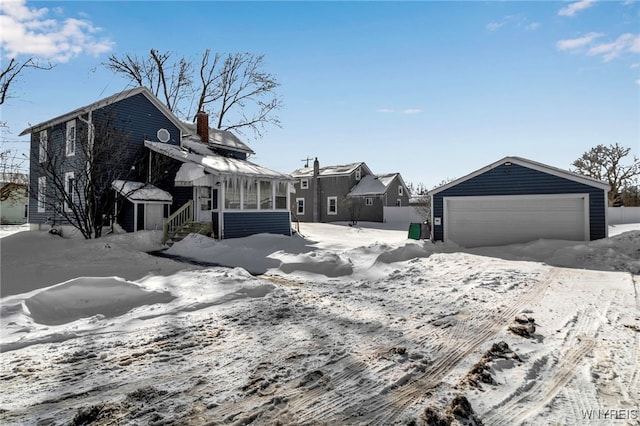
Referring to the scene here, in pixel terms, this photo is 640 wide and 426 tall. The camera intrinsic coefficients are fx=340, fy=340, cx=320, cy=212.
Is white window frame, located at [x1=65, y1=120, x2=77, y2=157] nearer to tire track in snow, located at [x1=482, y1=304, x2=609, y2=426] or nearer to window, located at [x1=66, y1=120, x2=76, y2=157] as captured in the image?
window, located at [x1=66, y1=120, x2=76, y2=157]

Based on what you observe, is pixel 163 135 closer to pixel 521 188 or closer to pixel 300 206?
pixel 300 206

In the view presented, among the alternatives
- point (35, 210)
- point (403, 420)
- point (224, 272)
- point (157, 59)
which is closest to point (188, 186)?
Result: point (224, 272)

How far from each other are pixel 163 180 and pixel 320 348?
14323 millimetres

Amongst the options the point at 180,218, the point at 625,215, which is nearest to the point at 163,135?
the point at 180,218

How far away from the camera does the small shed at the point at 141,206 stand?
1401 centimetres

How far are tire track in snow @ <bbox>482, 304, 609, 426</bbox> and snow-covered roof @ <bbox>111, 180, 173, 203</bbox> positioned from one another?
45.4 feet

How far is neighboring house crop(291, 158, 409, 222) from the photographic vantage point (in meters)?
28.3

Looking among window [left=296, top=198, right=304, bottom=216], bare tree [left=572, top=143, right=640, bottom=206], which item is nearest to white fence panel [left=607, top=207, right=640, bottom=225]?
bare tree [left=572, top=143, right=640, bottom=206]

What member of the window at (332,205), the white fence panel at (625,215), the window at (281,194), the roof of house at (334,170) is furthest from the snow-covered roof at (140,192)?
the white fence panel at (625,215)

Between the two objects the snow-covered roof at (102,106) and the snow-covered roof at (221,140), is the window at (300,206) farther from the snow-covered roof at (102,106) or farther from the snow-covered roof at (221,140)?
the snow-covered roof at (102,106)

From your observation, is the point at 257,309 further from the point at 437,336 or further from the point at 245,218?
the point at 245,218

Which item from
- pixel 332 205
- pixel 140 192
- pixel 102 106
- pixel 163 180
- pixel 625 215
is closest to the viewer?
pixel 140 192

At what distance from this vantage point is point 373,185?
29.0 m

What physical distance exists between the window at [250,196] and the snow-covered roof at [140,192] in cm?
334
